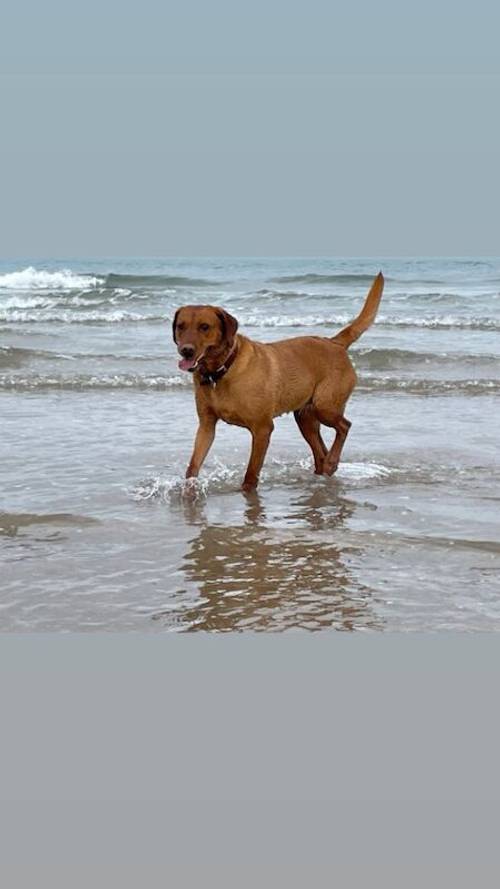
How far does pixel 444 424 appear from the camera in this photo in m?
9.23

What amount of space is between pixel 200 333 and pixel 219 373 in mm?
305

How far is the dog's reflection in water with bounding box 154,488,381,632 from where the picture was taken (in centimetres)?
408

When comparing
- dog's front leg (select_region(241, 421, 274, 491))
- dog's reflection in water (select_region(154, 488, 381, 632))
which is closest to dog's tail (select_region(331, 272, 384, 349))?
dog's front leg (select_region(241, 421, 274, 491))

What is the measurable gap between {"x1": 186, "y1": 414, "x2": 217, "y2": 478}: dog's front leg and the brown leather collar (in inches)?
11.0

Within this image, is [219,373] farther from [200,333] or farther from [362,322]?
[362,322]

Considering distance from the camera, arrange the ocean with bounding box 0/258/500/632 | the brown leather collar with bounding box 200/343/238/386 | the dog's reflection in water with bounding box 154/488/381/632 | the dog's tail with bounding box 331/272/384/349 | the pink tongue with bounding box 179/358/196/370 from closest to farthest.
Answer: the dog's reflection in water with bounding box 154/488/381/632, the ocean with bounding box 0/258/500/632, the pink tongue with bounding box 179/358/196/370, the brown leather collar with bounding box 200/343/238/386, the dog's tail with bounding box 331/272/384/349

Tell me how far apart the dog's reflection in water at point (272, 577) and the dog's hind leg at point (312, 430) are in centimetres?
105

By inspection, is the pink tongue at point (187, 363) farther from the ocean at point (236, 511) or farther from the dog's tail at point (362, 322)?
the dog's tail at point (362, 322)

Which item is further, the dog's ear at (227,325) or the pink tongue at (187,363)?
the dog's ear at (227,325)

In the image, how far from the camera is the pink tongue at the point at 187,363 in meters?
5.93

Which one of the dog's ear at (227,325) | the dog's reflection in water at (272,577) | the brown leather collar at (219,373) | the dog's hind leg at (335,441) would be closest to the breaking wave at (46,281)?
the dog's hind leg at (335,441)

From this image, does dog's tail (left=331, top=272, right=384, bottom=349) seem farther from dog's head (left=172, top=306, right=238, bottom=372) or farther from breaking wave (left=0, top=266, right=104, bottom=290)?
breaking wave (left=0, top=266, right=104, bottom=290)

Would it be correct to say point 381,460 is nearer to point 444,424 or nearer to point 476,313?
point 444,424

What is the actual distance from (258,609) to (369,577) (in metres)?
0.70
